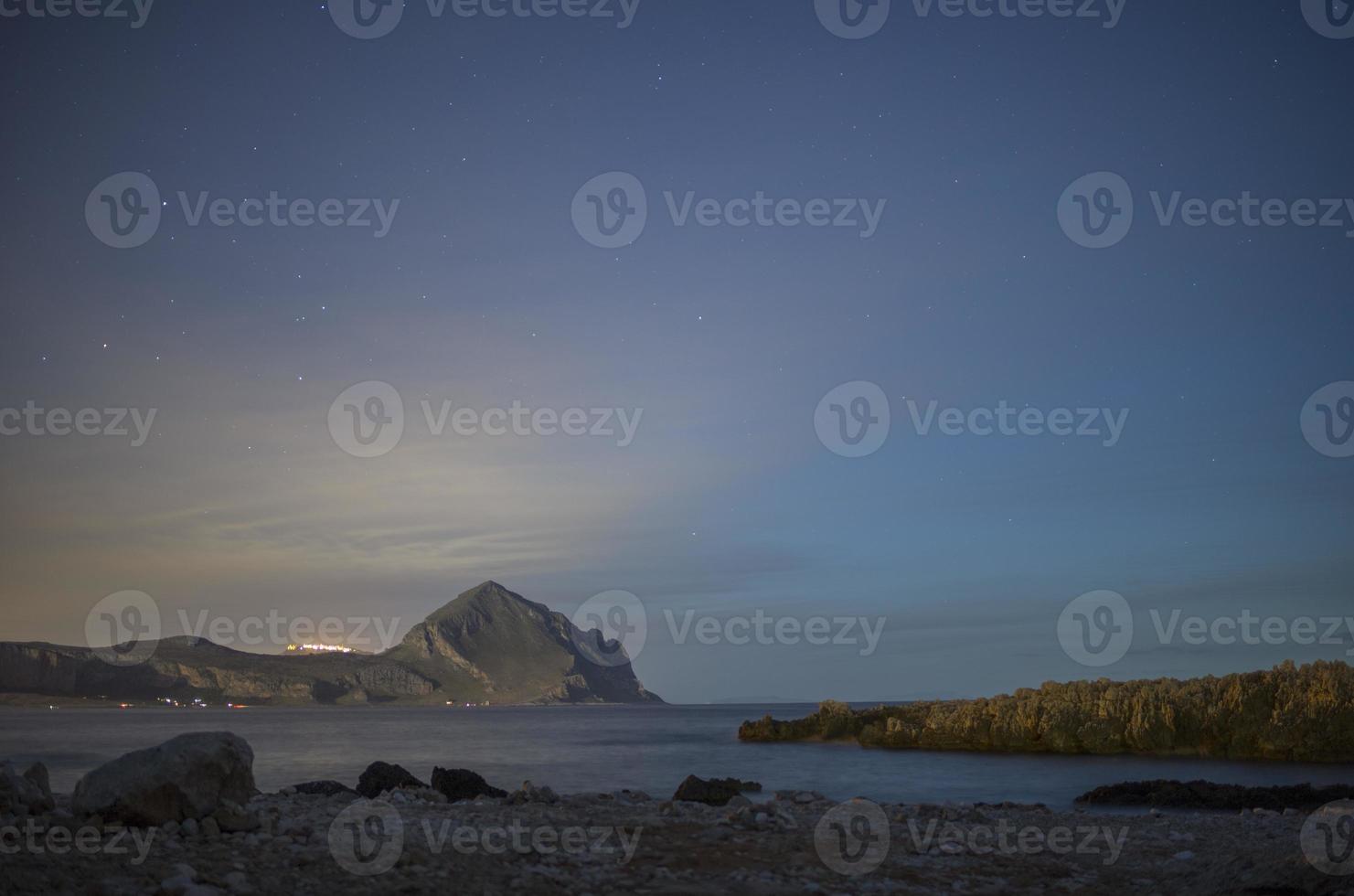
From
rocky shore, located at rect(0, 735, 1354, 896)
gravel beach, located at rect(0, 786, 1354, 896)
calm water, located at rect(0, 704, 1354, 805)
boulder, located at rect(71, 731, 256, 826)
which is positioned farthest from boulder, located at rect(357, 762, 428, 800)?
calm water, located at rect(0, 704, 1354, 805)

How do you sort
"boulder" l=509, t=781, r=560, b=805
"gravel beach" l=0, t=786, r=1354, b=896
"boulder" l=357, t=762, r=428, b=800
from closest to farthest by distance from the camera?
"gravel beach" l=0, t=786, r=1354, b=896 → "boulder" l=509, t=781, r=560, b=805 → "boulder" l=357, t=762, r=428, b=800

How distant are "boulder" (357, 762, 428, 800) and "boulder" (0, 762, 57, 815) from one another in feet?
23.8

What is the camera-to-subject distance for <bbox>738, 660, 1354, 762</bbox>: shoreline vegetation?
2975cm

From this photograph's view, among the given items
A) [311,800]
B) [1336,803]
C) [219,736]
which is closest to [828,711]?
[1336,803]

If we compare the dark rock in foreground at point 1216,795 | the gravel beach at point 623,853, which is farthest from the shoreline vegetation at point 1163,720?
the gravel beach at point 623,853

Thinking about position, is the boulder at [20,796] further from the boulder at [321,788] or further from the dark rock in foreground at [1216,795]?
the dark rock in foreground at [1216,795]

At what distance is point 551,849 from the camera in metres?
10.2

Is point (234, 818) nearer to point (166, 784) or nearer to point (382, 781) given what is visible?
point (166, 784)

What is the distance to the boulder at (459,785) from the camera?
54.9ft

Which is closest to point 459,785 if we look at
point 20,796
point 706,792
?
point 706,792

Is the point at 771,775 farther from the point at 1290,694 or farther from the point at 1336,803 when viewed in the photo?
the point at 1336,803

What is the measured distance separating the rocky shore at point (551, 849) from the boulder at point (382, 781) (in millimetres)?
3644

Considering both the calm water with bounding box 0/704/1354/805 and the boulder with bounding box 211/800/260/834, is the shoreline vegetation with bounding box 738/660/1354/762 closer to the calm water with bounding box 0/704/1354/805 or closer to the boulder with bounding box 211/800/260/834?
the calm water with bounding box 0/704/1354/805

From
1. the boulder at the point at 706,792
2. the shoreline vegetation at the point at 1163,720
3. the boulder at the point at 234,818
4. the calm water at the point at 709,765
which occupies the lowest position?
the calm water at the point at 709,765
